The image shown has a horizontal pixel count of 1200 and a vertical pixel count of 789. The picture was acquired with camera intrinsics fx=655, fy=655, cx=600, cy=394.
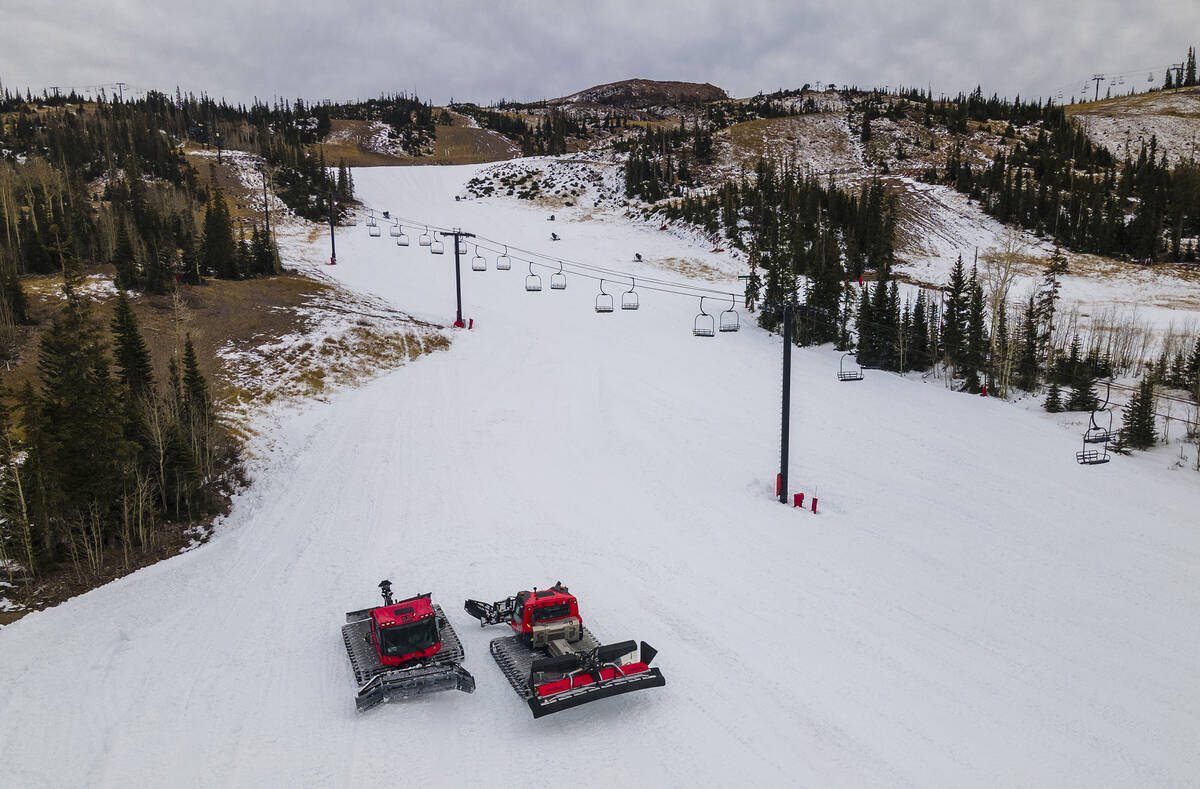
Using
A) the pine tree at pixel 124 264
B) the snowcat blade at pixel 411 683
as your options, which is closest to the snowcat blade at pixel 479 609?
the snowcat blade at pixel 411 683

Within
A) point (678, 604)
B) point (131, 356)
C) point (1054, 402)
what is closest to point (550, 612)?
point (678, 604)

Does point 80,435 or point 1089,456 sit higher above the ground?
point 80,435

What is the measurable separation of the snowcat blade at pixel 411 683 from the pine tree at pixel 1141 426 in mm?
33329

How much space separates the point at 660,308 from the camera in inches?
2384

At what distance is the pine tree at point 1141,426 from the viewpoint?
104 feet

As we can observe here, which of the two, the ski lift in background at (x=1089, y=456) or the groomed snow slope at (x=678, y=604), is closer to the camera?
the groomed snow slope at (x=678, y=604)

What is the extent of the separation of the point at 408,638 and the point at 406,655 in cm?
40

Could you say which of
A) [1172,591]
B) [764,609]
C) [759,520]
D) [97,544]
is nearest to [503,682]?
[764,609]

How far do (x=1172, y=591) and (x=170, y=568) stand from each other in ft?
105

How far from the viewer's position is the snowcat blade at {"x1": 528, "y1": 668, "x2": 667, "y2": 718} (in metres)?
13.5

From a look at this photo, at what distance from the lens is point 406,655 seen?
15375mm

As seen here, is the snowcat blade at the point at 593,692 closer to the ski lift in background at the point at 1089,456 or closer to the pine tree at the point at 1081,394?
the ski lift in background at the point at 1089,456

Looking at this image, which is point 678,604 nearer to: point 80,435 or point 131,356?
point 80,435

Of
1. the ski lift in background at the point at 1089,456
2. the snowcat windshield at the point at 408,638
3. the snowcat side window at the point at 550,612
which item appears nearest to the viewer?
the snowcat windshield at the point at 408,638
